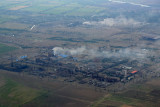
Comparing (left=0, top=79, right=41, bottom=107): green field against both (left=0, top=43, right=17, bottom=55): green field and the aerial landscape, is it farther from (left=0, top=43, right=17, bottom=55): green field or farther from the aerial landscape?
(left=0, top=43, right=17, bottom=55): green field

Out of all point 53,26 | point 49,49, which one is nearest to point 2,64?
point 49,49

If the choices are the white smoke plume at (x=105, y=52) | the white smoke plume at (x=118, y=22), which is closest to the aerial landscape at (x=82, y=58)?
the white smoke plume at (x=105, y=52)

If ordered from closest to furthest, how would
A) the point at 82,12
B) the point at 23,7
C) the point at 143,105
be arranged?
1. the point at 143,105
2. the point at 82,12
3. the point at 23,7

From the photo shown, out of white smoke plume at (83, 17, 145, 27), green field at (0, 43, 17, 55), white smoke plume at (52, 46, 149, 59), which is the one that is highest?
white smoke plume at (83, 17, 145, 27)

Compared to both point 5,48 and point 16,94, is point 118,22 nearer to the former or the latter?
point 5,48

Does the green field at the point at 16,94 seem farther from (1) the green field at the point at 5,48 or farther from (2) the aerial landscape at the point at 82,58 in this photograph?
(1) the green field at the point at 5,48

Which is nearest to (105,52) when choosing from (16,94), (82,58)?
(82,58)

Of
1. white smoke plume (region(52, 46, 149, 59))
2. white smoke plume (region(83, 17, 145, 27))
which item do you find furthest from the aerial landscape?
white smoke plume (region(83, 17, 145, 27))

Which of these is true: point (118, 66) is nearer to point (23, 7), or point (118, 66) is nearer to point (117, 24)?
point (117, 24)
